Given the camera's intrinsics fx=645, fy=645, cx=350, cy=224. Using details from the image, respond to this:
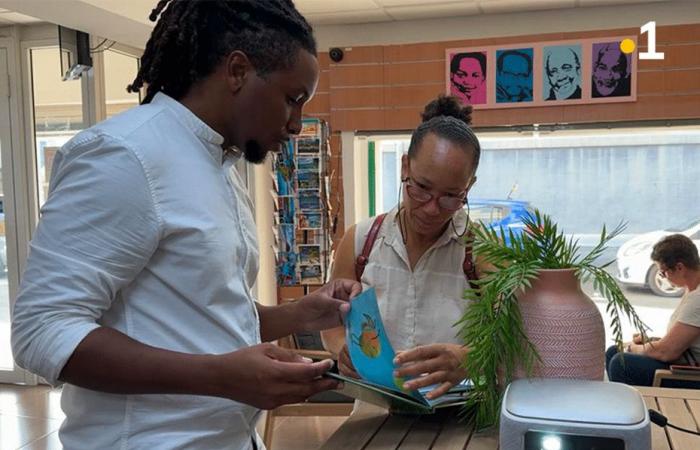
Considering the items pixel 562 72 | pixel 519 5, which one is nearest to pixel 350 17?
pixel 519 5

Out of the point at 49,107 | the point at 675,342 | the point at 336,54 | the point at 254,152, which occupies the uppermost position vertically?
the point at 336,54

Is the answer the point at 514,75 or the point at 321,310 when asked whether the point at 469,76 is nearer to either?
the point at 514,75

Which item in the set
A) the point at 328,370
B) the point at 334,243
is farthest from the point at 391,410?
the point at 334,243

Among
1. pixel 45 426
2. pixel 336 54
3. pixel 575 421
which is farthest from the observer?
pixel 336 54

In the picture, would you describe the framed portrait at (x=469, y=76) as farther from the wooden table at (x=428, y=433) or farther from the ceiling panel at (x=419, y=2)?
the wooden table at (x=428, y=433)

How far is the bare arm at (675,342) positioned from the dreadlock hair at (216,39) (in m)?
3.02

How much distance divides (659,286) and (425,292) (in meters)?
3.63

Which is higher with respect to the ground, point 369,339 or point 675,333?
point 369,339

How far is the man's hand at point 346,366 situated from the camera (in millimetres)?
1257

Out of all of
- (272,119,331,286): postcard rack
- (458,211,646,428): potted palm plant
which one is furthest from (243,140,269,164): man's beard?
(272,119,331,286): postcard rack

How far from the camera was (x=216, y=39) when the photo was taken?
0.94m

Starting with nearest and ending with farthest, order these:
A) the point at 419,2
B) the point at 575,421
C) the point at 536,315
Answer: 1. the point at 575,421
2. the point at 536,315
3. the point at 419,2

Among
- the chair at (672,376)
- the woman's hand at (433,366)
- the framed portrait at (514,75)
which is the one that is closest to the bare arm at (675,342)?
the chair at (672,376)

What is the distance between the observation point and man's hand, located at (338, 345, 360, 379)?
1257 millimetres
